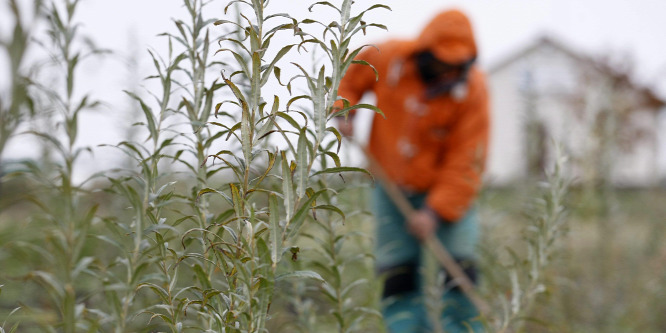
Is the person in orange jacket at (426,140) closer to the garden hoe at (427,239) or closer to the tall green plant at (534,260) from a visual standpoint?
the garden hoe at (427,239)

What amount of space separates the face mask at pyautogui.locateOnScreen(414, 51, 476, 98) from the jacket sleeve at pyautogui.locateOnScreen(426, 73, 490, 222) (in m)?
0.15

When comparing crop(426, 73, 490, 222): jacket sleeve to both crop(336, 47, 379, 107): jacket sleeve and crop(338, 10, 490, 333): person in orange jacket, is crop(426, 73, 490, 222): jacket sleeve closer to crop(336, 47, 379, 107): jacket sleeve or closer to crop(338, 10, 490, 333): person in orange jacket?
crop(338, 10, 490, 333): person in orange jacket

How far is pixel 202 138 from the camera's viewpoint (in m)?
1.04

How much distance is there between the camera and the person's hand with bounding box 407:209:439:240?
3.43 metres

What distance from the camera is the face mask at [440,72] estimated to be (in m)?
3.54

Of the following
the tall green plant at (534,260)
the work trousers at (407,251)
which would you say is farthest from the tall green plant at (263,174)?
the work trousers at (407,251)

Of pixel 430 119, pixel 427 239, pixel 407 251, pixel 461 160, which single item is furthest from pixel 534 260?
pixel 407 251

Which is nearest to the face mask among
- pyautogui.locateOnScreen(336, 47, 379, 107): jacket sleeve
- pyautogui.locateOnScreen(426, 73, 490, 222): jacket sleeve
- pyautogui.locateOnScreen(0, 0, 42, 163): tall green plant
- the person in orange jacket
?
the person in orange jacket

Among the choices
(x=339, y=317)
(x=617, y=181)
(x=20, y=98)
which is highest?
(x=20, y=98)

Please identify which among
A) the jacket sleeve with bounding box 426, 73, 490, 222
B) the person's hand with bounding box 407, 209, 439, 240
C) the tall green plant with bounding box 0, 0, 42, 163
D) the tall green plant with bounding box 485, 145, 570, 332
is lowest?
the person's hand with bounding box 407, 209, 439, 240

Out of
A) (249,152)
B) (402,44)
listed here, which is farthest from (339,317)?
(402,44)

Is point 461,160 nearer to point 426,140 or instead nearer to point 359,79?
point 426,140

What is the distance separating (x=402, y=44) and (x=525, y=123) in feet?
3.03

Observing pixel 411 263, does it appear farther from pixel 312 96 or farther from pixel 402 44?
pixel 312 96
